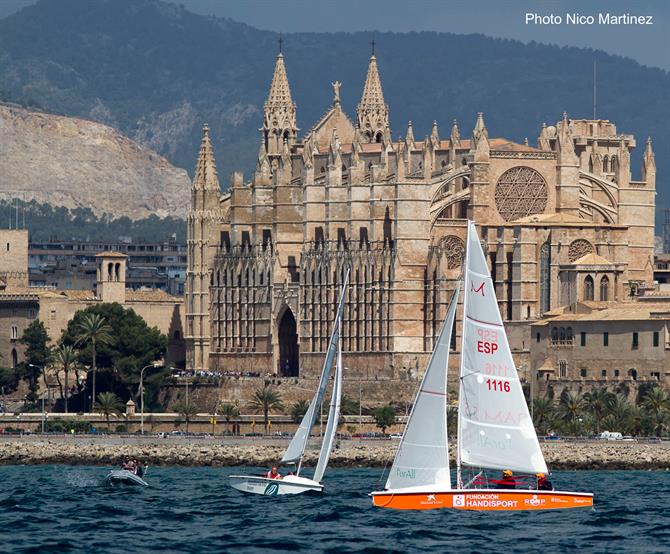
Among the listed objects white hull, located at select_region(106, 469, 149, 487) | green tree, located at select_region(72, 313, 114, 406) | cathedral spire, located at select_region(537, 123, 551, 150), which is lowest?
white hull, located at select_region(106, 469, 149, 487)

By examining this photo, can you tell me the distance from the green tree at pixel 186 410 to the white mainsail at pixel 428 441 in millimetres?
62842

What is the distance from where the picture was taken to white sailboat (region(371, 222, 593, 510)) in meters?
91.2

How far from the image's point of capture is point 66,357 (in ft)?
536

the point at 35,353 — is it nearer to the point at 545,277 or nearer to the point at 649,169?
the point at 545,277

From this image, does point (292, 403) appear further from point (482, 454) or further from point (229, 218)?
point (482, 454)

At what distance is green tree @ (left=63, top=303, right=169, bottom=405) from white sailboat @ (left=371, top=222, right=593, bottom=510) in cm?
7385

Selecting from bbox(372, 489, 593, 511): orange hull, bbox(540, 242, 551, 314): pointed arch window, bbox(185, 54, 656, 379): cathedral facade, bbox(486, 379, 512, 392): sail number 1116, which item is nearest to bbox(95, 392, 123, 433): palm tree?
bbox(185, 54, 656, 379): cathedral facade

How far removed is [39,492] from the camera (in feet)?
371

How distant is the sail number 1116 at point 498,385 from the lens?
3607 inches

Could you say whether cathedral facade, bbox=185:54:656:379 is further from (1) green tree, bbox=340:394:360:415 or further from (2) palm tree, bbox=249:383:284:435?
(1) green tree, bbox=340:394:360:415

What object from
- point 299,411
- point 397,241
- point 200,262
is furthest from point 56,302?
point 299,411

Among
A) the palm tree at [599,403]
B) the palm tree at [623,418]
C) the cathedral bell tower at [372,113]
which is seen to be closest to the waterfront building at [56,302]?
the cathedral bell tower at [372,113]

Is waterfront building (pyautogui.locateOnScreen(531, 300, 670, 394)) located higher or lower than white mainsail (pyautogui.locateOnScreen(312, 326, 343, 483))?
higher

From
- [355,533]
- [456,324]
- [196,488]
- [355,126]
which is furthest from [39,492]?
[355,126]
